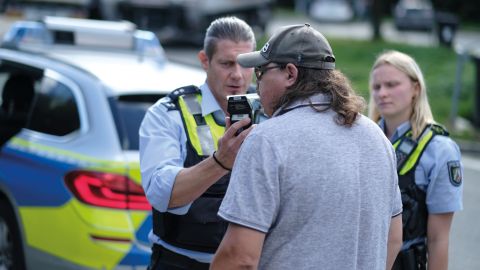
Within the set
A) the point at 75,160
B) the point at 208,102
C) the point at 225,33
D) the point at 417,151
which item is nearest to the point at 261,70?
the point at 208,102

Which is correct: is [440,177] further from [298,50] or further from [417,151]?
[298,50]

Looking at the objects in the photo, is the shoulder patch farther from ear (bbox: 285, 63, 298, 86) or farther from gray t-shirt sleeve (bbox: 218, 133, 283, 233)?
gray t-shirt sleeve (bbox: 218, 133, 283, 233)

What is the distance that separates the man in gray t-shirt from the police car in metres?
1.58

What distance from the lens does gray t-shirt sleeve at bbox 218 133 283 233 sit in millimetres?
2430

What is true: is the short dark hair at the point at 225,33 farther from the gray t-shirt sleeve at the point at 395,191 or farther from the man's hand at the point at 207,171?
the gray t-shirt sleeve at the point at 395,191

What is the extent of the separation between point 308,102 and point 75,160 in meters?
2.36

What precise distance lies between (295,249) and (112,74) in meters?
3.04

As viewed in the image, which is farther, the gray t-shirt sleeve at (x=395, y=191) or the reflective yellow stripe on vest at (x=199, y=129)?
the reflective yellow stripe on vest at (x=199, y=129)

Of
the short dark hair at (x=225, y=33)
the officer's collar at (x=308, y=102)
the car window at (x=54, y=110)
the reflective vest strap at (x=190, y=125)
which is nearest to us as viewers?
the officer's collar at (x=308, y=102)

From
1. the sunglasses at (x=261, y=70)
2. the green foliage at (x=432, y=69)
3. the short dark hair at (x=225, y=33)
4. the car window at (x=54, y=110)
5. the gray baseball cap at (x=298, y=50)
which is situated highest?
the gray baseball cap at (x=298, y=50)

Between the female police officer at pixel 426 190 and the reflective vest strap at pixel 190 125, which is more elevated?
the reflective vest strap at pixel 190 125

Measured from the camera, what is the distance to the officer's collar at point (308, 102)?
2.57 m

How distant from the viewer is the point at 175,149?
10.7 ft

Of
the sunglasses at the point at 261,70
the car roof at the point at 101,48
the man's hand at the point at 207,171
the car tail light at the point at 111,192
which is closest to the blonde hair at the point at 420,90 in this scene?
the man's hand at the point at 207,171
